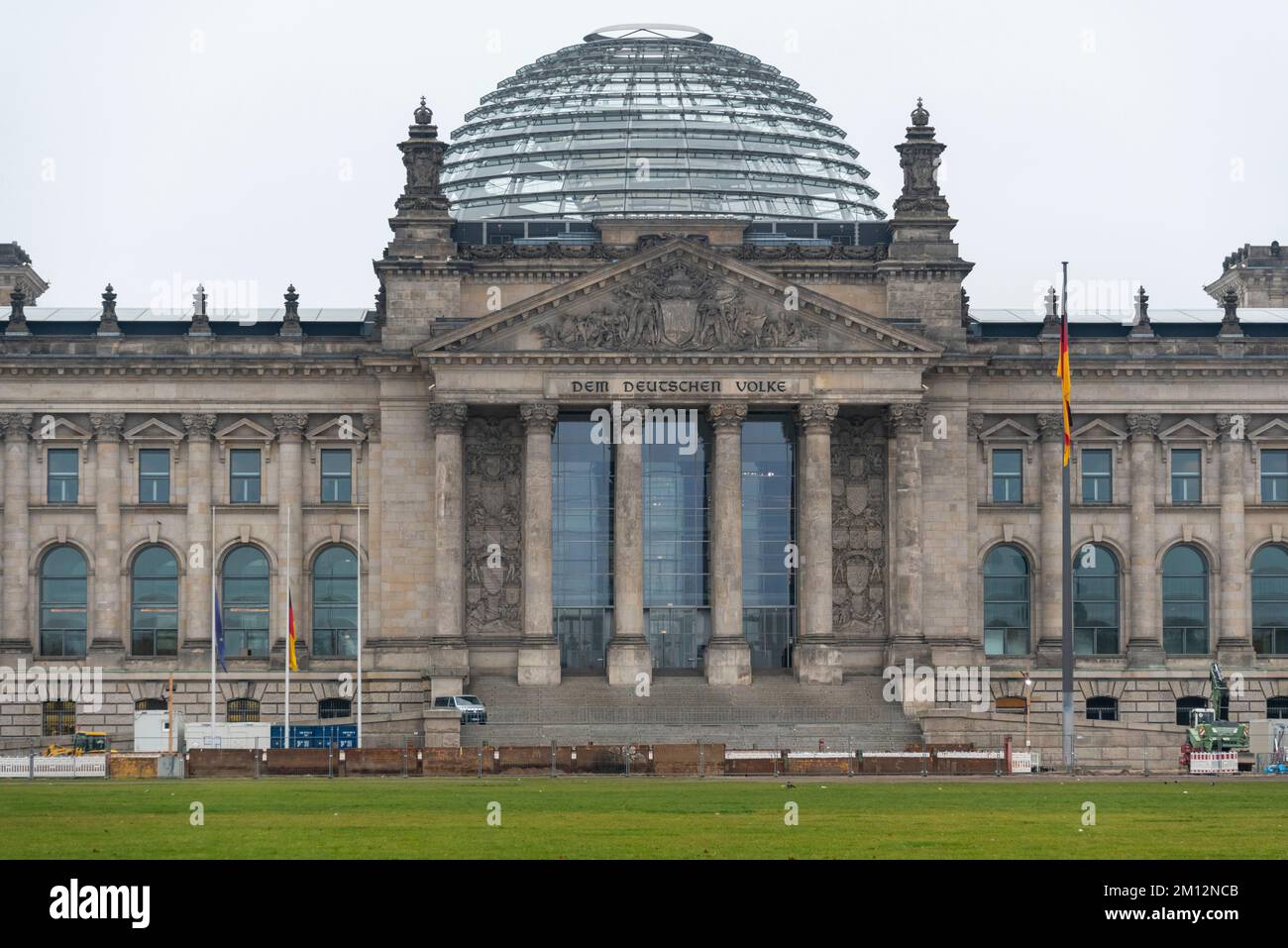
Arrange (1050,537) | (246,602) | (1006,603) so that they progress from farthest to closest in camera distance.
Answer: (1006,603) < (1050,537) < (246,602)

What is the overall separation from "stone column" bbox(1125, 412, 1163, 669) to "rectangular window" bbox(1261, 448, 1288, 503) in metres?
4.92

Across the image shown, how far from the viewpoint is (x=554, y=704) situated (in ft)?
330

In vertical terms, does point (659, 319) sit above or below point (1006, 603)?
above

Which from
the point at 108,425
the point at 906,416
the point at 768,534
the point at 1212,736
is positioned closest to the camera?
the point at 1212,736

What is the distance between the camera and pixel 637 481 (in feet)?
343

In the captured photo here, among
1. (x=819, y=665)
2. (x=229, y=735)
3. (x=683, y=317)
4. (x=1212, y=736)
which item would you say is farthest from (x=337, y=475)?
(x=1212, y=736)

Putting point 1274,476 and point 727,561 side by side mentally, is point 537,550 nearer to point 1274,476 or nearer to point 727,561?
point 727,561

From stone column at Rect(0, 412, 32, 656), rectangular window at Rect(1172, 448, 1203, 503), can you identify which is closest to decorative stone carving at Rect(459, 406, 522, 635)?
stone column at Rect(0, 412, 32, 656)

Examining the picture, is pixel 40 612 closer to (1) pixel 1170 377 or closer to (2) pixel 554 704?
(2) pixel 554 704

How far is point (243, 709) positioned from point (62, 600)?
372 inches

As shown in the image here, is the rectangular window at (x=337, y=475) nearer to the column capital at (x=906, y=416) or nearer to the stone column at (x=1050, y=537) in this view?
the column capital at (x=906, y=416)

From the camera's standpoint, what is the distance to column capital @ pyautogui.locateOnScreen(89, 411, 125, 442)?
109 meters

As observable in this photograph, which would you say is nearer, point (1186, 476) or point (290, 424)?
point (290, 424)
